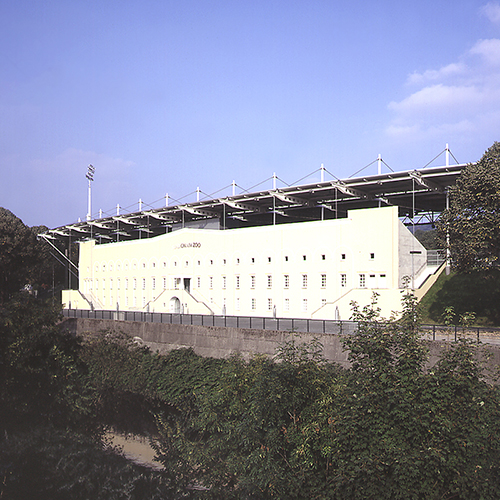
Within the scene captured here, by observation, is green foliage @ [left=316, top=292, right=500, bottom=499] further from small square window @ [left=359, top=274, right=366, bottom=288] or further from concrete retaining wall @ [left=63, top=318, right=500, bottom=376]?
small square window @ [left=359, top=274, right=366, bottom=288]

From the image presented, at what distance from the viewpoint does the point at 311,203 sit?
175 ft

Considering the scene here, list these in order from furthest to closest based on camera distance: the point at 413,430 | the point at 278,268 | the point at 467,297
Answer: the point at 278,268 → the point at 467,297 → the point at 413,430

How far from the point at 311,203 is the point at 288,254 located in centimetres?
880

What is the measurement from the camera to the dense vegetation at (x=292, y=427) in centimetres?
1187

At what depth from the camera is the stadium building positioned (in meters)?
41.7

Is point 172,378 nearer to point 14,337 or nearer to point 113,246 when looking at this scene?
point 14,337

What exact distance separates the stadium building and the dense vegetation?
1871 cm

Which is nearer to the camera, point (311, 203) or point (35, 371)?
point (35, 371)

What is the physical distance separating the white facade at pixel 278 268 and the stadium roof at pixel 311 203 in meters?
2.97

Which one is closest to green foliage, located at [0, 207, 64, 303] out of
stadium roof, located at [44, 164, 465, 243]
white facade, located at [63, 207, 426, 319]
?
stadium roof, located at [44, 164, 465, 243]

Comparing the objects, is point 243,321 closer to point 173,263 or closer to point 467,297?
point 467,297

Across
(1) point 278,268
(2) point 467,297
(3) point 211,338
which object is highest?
(1) point 278,268

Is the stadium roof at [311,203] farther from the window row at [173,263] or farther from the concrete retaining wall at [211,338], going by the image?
the concrete retaining wall at [211,338]

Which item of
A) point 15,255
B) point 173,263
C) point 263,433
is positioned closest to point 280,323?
point 263,433
